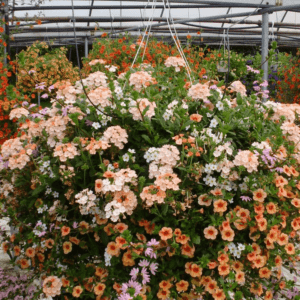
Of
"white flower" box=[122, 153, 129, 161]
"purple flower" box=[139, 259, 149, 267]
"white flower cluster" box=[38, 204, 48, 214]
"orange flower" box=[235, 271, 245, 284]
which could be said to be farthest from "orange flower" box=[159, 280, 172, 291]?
"white flower cluster" box=[38, 204, 48, 214]

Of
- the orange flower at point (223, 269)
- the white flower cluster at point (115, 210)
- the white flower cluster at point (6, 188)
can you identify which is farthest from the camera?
the white flower cluster at point (6, 188)

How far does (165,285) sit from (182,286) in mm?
67

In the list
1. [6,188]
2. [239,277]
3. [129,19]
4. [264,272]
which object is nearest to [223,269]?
[239,277]

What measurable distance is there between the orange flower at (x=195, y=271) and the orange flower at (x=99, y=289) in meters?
0.35

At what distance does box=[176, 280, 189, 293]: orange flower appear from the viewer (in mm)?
1409

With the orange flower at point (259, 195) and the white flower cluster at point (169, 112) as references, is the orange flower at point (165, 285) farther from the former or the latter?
the white flower cluster at point (169, 112)

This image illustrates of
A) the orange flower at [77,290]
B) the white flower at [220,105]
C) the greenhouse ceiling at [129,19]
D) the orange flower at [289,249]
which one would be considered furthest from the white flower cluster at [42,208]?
the greenhouse ceiling at [129,19]

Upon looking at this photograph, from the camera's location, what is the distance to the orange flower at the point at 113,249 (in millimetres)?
1379

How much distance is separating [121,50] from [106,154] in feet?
13.1

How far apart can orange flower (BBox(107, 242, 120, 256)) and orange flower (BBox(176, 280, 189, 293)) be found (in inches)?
10.3

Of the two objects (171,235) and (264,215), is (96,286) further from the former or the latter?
(264,215)

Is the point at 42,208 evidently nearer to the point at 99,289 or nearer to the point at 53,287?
the point at 53,287

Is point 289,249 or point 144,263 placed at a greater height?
point 144,263

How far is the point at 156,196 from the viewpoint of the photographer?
1.32m
